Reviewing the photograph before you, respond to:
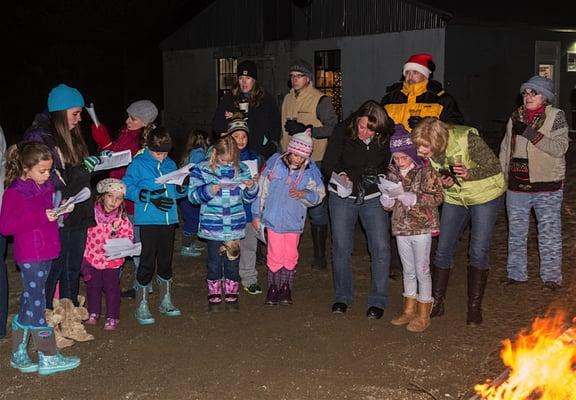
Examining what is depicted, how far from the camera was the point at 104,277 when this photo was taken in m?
6.14

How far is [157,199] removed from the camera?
619 centimetres

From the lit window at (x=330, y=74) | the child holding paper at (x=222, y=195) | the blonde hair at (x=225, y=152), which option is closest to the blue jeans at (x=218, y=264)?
the child holding paper at (x=222, y=195)

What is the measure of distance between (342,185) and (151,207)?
1.75 metres

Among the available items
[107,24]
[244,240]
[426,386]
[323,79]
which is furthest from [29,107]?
[426,386]

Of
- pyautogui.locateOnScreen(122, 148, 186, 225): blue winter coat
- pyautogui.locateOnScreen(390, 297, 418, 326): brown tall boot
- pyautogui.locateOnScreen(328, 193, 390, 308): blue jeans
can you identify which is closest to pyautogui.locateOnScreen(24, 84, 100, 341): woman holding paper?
pyautogui.locateOnScreen(122, 148, 186, 225): blue winter coat

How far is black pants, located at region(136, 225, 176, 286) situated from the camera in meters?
6.28

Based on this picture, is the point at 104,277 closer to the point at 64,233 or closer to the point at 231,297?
the point at 64,233

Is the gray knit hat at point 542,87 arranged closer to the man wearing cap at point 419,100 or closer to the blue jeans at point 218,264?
the man wearing cap at point 419,100

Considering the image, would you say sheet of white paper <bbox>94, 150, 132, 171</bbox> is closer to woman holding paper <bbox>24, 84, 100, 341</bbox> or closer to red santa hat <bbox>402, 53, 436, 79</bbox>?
woman holding paper <bbox>24, 84, 100, 341</bbox>

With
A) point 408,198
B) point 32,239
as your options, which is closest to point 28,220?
point 32,239

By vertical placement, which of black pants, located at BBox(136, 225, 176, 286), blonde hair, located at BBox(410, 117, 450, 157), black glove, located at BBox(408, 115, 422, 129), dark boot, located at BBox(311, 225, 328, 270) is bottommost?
dark boot, located at BBox(311, 225, 328, 270)

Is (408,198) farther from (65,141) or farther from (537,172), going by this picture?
(65,141)

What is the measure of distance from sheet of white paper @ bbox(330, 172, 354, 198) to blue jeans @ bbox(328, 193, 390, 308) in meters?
0.15

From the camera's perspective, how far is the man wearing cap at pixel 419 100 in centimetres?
653
